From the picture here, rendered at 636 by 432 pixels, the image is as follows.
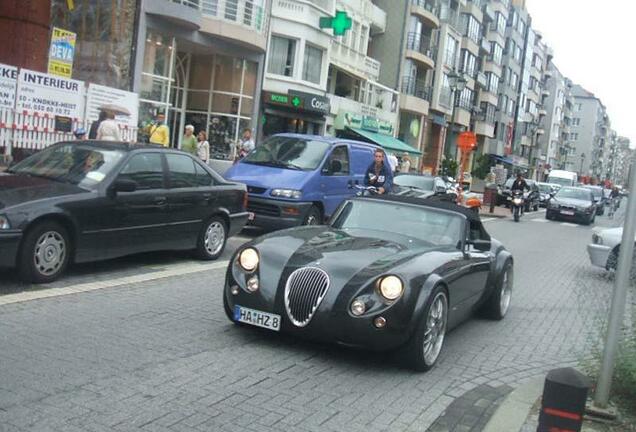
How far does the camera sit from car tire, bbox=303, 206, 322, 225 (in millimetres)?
12851

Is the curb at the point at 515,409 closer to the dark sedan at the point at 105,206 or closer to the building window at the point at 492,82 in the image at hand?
the dark sedan at the point at 105,206

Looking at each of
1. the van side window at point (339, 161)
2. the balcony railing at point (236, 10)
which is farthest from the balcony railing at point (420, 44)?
the van side window at point (339, 161)

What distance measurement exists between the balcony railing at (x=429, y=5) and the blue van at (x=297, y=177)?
36095 millimetres

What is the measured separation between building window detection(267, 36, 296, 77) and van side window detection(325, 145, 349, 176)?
19.0 metres

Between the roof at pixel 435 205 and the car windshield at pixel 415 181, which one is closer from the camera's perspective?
the roof at pixel 435 205

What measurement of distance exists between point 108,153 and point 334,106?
29778mm

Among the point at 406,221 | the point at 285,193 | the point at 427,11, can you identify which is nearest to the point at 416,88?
the point at 427,11

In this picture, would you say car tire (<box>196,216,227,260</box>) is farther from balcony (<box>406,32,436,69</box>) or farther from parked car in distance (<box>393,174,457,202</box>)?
balcony (<box>406,32,436,69</box>)

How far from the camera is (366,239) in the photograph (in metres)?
6.52

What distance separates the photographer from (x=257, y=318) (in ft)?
18.8

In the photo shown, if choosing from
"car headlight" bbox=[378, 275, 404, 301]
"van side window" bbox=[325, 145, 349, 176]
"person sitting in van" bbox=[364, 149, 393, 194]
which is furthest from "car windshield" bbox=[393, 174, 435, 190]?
"car headlight" bbox=[378, 275, 404, 301]

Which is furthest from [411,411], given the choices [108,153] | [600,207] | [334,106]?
[600,207]

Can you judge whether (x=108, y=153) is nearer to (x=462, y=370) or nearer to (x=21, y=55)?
(x=462, y=370)

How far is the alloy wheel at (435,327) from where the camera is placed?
5.77 metres
